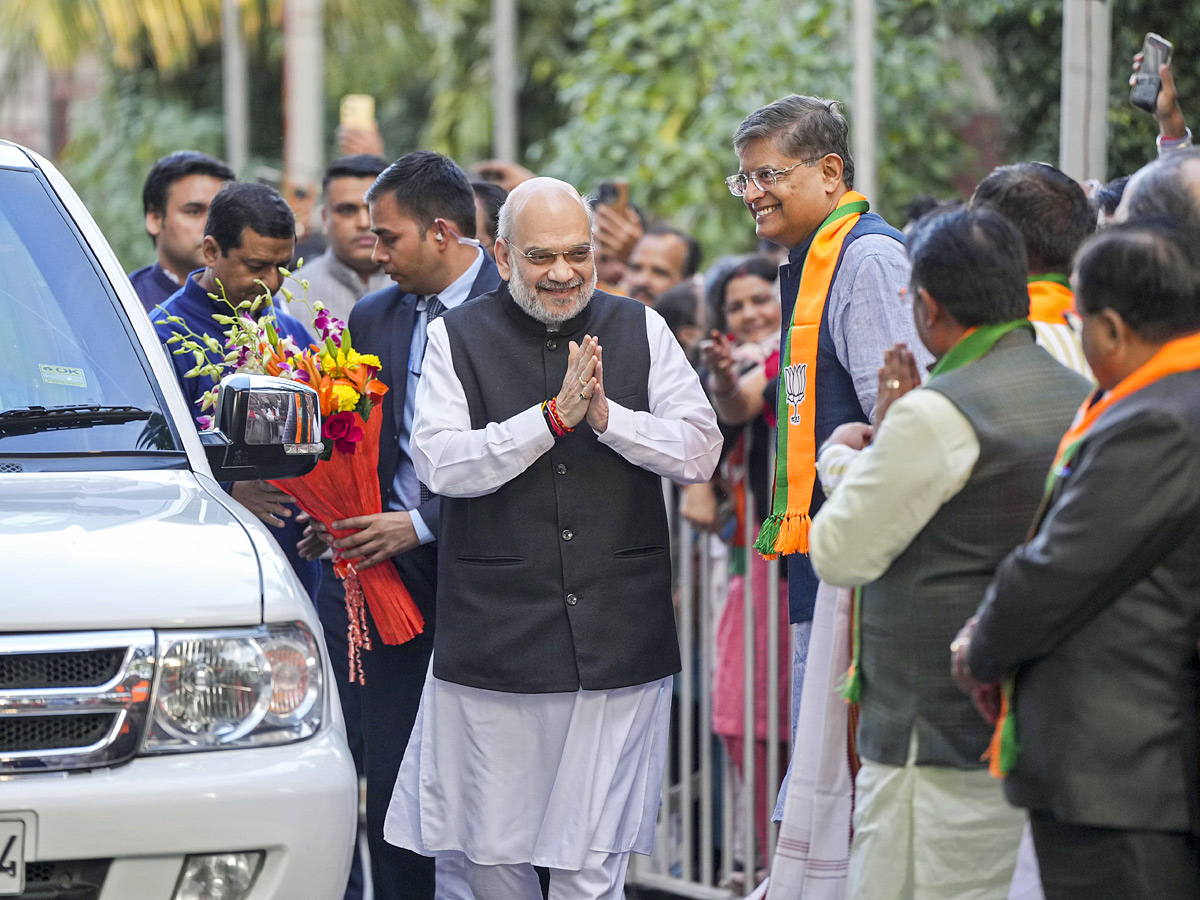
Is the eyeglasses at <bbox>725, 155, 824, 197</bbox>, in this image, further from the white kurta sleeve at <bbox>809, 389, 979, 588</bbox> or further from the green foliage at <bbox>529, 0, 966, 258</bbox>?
the green foliage at <bbox>529, 0, 966, 258</bbox>

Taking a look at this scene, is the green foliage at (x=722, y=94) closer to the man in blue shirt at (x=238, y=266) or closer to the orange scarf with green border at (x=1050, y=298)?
the man in blue shirt at (x=238, y=266)

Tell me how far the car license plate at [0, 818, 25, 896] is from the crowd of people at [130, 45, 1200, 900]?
1.55 metres

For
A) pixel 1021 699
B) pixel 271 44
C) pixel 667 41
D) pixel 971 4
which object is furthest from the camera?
pixel 271 44

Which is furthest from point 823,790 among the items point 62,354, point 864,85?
point 864,85

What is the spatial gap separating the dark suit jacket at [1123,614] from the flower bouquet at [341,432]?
2.34 metres

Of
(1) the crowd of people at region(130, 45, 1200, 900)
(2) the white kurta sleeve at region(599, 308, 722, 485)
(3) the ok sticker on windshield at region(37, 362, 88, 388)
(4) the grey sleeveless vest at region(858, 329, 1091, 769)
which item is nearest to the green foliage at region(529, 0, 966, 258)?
(1) the crowd of people at region(130, 45, 1200, 900)

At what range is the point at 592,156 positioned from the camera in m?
13.4

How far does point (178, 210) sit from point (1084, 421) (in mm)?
4578

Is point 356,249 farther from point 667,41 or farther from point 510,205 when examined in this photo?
point 667,41

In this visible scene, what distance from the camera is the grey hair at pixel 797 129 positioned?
455 centimetres

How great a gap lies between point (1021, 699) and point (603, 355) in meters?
1.88

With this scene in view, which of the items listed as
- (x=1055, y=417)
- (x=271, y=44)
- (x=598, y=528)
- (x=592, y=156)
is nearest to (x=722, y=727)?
(x=598, y=528)

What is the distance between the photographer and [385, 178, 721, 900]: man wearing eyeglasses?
15.2 ft

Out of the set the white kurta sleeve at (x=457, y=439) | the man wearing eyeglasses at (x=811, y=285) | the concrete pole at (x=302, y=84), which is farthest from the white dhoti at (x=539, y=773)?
the concrete pole at (x=302, y=84)
